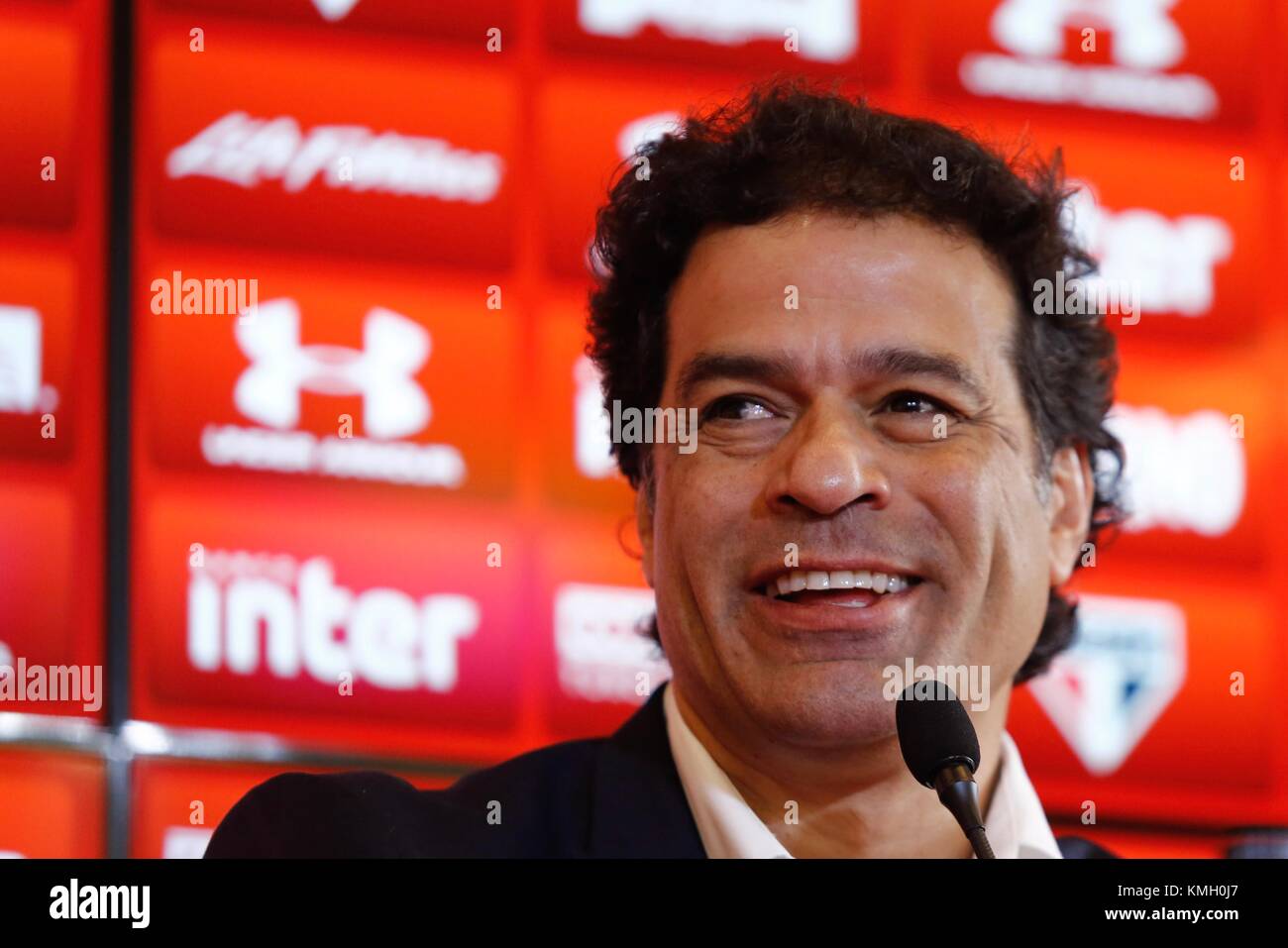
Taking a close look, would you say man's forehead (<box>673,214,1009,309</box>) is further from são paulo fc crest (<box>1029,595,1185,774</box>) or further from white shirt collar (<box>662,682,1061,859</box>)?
são paulo fc crest (<box>1029,595,1185,774</box>)

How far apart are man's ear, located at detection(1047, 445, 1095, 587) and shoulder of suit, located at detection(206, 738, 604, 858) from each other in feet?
1.50

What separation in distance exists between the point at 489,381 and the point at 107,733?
0.63m

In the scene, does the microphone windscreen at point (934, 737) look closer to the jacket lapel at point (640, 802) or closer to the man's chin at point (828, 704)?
the man's chin at point (828, 704)

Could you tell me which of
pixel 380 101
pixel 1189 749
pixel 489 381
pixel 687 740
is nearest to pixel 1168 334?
pixel 1189 749

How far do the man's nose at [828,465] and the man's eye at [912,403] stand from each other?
34 mm

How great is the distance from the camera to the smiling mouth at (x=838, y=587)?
52.7 inches

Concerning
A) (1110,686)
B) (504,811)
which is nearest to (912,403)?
(504,811)

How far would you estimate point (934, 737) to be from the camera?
115 centimetres

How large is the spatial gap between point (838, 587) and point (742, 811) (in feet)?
0.63

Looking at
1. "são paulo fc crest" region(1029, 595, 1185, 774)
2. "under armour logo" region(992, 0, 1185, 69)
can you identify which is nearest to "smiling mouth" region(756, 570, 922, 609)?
"são paulo fc crest" region(1029, 595, 1185, 774)

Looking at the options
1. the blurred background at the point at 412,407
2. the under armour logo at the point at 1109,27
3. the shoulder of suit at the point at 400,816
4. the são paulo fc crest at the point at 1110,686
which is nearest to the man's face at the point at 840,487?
the shoulder of suit at the point at 400,816

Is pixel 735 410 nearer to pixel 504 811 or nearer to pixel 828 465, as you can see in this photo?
pixel 828 465

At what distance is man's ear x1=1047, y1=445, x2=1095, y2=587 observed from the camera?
5.08ft

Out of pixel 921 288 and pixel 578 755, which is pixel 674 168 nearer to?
pixel 921 288
